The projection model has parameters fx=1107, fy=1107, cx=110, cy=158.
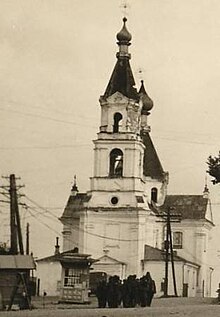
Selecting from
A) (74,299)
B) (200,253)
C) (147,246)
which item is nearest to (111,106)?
(147,246)

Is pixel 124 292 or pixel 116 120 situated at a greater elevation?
pixel 116 120

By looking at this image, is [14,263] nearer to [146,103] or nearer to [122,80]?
[122,80]

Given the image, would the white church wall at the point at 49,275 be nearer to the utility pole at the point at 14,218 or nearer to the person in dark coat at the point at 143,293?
the utility pole at the point at 14,218

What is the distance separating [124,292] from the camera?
143 feet

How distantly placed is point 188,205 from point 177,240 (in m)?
2.99

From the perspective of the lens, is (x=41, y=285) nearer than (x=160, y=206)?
Yes

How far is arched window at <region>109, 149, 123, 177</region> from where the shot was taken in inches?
3019

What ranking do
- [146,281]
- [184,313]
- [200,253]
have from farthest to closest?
[200,253] → [146,281] → [184,313]

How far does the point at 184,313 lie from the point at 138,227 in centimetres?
3988

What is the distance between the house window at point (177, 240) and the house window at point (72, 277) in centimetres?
4224

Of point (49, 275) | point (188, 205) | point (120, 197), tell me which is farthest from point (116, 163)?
point (188, 205)

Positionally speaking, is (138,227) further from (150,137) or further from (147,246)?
(150,137)

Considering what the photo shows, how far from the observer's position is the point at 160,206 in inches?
3462

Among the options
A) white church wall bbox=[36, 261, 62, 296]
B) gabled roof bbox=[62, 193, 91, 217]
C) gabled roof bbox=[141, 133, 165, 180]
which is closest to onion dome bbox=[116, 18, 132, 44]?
gabled roof bbox=[62, 193, 91, 217]
